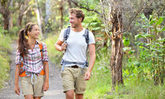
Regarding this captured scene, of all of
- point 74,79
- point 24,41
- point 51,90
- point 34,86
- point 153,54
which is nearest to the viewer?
point 34,86

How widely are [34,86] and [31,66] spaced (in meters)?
0.34

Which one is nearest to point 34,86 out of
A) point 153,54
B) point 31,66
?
point 31,66

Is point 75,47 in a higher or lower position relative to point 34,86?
higher

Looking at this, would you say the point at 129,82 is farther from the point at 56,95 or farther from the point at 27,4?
the point at 27,4

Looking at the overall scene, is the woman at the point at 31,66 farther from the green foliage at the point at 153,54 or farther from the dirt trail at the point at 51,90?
the dirt trail at the point at 51,90

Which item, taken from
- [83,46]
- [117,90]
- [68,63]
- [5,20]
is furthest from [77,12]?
[5,20]

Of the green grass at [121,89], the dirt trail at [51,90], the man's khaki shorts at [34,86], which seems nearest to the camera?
the man's khaki shorts at [34,86]

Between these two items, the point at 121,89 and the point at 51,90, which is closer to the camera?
the point at 121,89

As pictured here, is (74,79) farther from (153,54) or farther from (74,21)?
(153,54)

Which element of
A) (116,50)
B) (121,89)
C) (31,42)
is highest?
(31,42)

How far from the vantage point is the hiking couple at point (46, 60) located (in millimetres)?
4609

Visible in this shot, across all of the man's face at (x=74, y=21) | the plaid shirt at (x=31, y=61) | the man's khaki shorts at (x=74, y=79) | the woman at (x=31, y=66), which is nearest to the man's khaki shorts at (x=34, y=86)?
the woman at (x=31, y=66)

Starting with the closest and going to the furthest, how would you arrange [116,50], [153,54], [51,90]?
[153,54], [116,50], [51,90]

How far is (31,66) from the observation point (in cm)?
462
